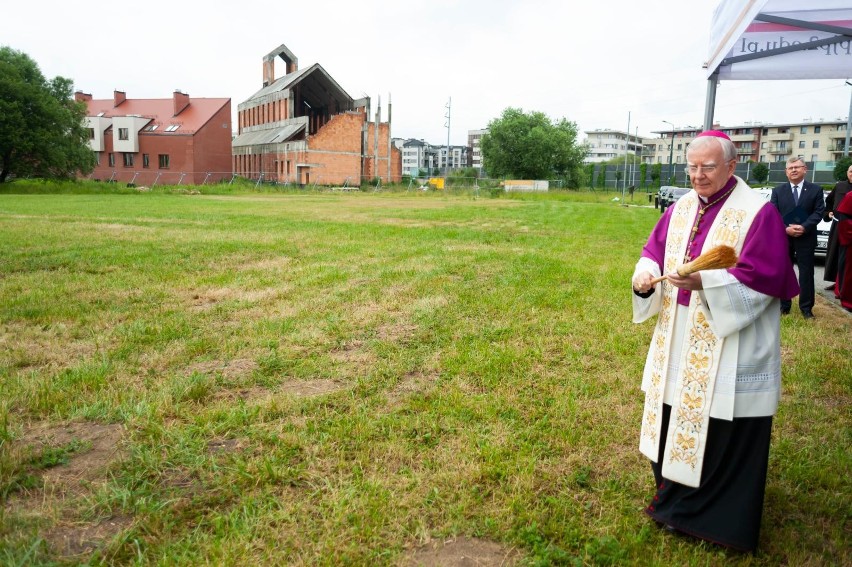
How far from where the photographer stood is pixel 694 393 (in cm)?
296

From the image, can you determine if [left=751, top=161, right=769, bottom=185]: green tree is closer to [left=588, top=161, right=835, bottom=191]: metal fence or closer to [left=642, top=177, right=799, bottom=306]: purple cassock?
[left=588, top=161, right=835, bottom=191]: metal fence

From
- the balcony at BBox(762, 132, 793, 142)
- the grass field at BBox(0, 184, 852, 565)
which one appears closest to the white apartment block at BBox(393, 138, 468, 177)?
the balcony at BBox(762, 132, 793, 142)

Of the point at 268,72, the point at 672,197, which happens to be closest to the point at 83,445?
the point at 672,197

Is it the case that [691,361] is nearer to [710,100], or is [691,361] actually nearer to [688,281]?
[688,281]

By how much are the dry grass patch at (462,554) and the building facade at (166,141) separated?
195 feet

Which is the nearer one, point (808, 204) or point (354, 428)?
point (354, 428)

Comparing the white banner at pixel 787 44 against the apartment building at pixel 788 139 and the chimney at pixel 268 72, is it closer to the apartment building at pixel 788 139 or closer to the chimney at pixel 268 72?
the chimney at pixel 268 72

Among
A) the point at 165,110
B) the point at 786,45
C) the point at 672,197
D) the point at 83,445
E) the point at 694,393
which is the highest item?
the point at 165,110

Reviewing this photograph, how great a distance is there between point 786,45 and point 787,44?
0.04 feet

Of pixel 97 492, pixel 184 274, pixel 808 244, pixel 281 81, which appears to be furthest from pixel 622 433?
pixel 281 81

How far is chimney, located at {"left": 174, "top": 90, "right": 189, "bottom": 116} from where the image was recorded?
205 ft

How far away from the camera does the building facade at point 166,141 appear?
5900cm

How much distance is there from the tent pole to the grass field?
89.6 inches

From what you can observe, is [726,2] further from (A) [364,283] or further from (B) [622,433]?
(A) [364,283]
